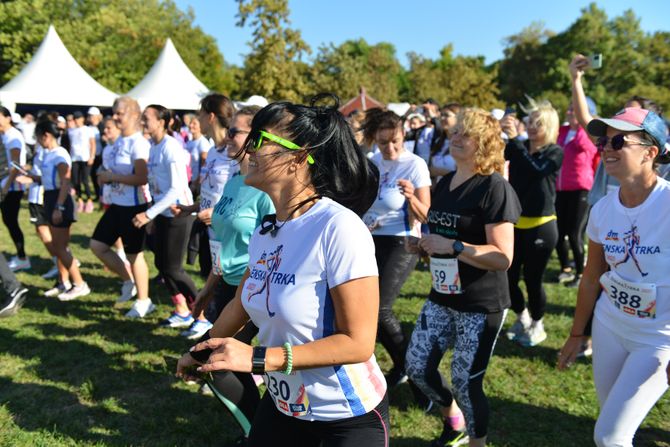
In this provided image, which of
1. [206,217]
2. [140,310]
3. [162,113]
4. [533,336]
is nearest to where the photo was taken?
[206,217]

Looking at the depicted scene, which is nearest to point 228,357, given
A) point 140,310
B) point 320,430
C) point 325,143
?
point 320,430

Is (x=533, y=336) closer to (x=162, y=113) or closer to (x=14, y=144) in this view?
(x=162, y=113)

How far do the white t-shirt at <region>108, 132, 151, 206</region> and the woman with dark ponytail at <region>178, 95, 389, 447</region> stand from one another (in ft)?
13.1

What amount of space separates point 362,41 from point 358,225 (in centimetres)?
10963

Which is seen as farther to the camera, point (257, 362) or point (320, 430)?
point (320, 430)

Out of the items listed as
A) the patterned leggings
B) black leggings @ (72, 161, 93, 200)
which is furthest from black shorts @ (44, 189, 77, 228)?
black leggings @ (72, 161, 93, 200)

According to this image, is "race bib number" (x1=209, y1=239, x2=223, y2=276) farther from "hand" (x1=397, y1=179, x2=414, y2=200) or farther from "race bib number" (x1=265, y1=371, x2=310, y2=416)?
"race bib number" (x1=265, y1=371, x2=310, y2=416)

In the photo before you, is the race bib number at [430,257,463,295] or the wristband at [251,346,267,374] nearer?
the wristband at [251,346,267,374]

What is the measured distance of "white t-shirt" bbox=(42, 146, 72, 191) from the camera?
6.30 m

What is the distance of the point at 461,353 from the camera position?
2965 millimetres

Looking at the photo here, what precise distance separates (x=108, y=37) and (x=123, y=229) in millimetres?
44480

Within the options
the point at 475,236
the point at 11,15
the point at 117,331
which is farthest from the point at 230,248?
the point at 11,15

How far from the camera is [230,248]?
3385 mm

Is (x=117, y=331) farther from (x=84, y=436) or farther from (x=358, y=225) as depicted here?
(x=358, y=225)
